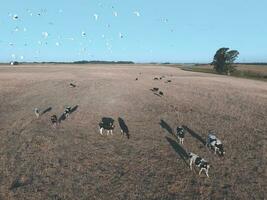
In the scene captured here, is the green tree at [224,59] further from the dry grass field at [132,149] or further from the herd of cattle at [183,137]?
the herd of cattle at [183,137]

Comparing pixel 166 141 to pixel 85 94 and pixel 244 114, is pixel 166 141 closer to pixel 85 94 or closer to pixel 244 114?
pixel 244 114

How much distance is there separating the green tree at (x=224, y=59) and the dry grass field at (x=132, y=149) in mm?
59379

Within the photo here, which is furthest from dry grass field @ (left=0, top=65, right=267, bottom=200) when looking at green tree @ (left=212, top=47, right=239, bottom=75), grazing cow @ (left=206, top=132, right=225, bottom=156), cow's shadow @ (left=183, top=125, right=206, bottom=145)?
green tree @ (left=212, top=47, right=239, bottom=75)

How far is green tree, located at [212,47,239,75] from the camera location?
335ft

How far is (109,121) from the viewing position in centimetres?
3128

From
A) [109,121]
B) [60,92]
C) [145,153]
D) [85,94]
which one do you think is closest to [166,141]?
[145,153]

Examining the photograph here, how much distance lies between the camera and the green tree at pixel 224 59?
4026 inches

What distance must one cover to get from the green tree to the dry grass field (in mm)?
59379

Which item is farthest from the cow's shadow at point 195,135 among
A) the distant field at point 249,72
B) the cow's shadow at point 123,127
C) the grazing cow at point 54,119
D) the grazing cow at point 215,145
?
the distant field at point 249,72

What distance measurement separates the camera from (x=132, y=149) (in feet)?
89.0

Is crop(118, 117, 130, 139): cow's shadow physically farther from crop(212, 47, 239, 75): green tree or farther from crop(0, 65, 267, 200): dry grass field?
crop(212, 47, 239, 75): green tree

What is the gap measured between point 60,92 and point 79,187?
29597 mm

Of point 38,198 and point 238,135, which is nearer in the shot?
point 38,198

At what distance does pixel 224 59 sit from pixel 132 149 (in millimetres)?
81725
